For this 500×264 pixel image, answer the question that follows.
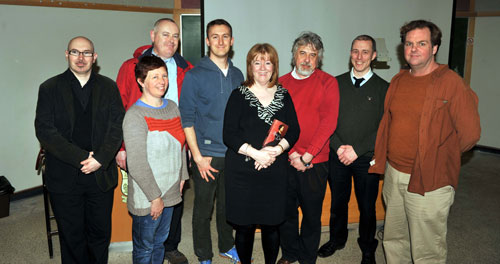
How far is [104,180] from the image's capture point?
2.38 m

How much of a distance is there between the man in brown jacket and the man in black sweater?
25cm

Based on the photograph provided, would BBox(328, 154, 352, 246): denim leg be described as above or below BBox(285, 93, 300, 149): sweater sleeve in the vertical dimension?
below

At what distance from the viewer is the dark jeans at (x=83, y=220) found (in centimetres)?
232

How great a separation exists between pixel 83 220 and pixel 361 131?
2.12 meters

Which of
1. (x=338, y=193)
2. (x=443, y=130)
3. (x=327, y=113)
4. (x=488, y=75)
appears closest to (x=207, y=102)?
(x=327, y=113)

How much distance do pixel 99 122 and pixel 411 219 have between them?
217 centimetres

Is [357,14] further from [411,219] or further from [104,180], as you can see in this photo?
[104,180]

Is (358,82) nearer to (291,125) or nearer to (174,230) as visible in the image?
(291,125)

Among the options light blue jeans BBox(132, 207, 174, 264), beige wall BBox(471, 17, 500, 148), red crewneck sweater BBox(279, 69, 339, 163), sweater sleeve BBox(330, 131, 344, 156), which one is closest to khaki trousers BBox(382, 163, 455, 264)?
sweater sleeve BBox(330, 131, 344, 156)

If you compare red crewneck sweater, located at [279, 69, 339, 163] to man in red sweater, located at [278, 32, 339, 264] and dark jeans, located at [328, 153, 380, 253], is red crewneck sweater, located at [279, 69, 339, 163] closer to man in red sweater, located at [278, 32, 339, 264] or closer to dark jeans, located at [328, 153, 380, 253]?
man in red sweater, located at [278, 32, 339, 264]

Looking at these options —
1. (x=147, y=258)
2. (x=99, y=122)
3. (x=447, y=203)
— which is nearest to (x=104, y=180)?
(x=99, y=122)

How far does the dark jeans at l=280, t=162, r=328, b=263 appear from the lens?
103 inches

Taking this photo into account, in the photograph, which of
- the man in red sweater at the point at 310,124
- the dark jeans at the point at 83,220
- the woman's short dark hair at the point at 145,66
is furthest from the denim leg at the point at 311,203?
the dark jeans at the point at 83,220

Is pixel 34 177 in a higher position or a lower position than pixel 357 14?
lower
